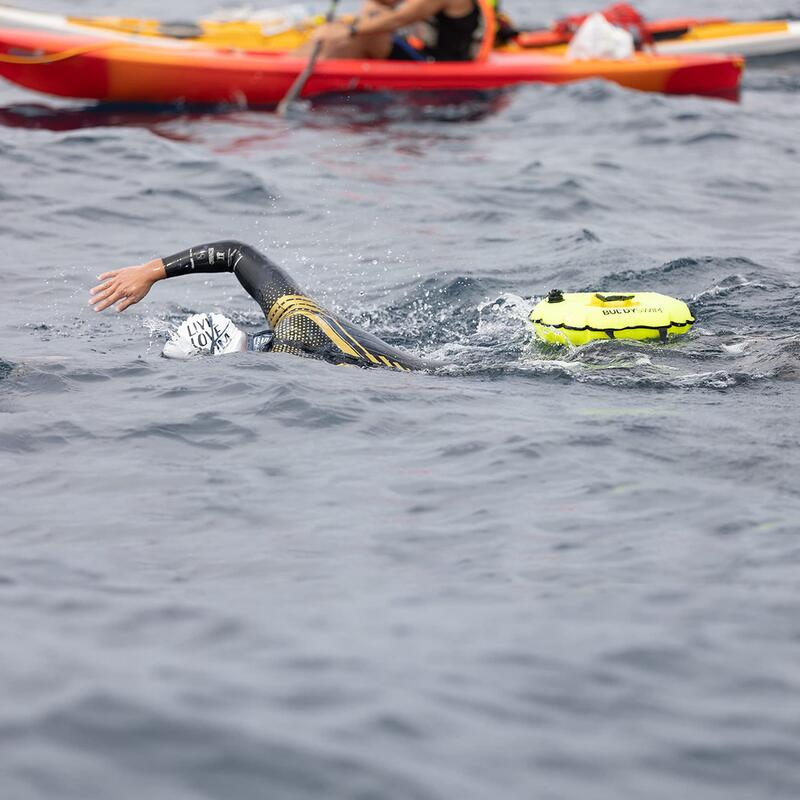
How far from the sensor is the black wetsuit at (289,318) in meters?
5.61

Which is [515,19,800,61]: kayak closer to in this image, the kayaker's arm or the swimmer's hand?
the kayaker's arm

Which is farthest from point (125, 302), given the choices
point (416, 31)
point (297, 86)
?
point (416, 31)

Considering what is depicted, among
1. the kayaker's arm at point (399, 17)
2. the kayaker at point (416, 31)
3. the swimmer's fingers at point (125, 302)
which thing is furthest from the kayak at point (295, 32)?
the swimmer's fingers at point (125, 302)

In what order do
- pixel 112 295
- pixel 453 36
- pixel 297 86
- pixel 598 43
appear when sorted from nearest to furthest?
pixel 112 295
pixel 297 86
pixel 453 36
pixel 598 43

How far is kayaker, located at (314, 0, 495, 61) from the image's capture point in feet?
39.6

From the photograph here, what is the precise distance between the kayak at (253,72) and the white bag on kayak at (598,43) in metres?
0.26

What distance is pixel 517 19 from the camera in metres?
18.2

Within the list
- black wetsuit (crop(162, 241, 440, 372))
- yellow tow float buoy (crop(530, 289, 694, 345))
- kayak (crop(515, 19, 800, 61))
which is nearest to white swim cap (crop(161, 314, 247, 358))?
black wetsuit (crop(162, 241, 440, 372))

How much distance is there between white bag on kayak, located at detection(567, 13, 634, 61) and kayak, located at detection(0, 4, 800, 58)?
2.03 ft

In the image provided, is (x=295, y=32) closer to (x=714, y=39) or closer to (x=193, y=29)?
(x=193, y=29)

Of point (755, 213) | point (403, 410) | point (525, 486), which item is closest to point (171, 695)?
point (525, 486)

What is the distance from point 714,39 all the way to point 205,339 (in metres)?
10.3

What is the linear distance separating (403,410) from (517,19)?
47.2 feet

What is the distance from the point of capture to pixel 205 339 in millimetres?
5637
